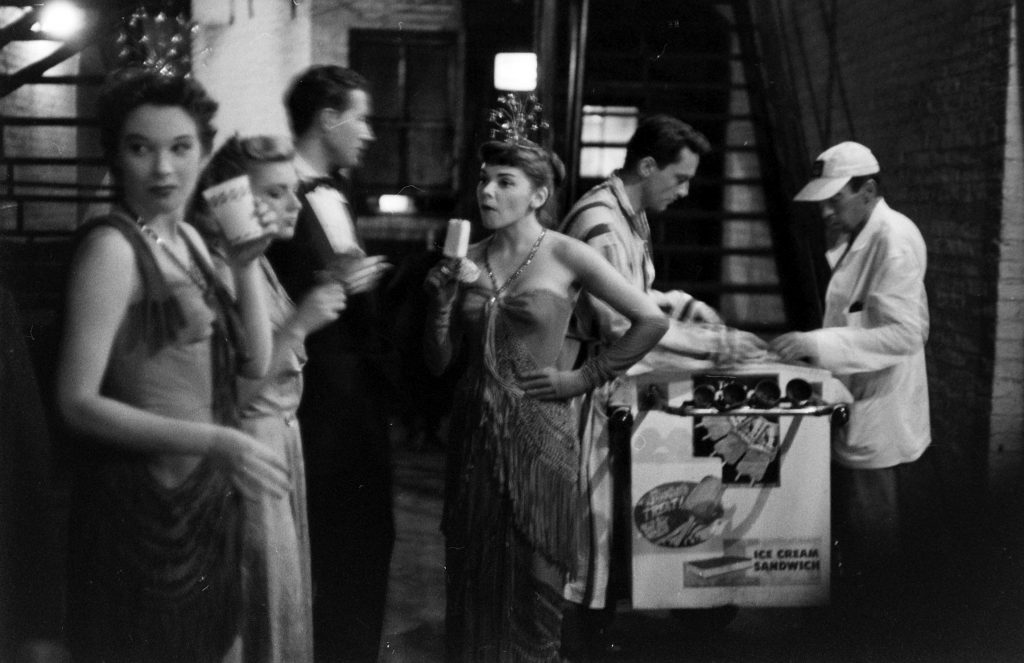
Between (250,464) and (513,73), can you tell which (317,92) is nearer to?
(513,73)

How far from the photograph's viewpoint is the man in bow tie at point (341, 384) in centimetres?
370

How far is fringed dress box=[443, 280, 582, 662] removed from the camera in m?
3.84

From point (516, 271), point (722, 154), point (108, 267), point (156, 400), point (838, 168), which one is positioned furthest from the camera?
point (722, 154)

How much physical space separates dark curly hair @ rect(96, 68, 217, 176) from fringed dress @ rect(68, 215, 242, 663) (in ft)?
1.00

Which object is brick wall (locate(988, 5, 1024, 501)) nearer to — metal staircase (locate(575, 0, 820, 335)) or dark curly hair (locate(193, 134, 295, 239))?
metal staircase (locate(575, 0, 820, 335))

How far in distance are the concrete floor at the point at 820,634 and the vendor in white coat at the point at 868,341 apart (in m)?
0.28

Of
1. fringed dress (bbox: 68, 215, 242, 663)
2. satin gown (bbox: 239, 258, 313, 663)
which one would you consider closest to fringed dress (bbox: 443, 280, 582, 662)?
satin gown (bbox: 239, 258, 313, 663)

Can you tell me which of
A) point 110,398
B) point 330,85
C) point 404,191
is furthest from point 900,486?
point 110,398

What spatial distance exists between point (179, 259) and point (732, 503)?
85.0 inches

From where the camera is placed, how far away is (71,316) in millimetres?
3527

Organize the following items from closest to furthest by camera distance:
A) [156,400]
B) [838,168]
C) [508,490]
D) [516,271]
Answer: [156,400] < [516,271] < [508,490] < [838,168]

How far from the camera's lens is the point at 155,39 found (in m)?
3.73

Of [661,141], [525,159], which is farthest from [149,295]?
[661,141]

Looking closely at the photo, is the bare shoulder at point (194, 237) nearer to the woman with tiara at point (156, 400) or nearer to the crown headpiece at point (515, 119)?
the woman with tiara at point (156, 400)
